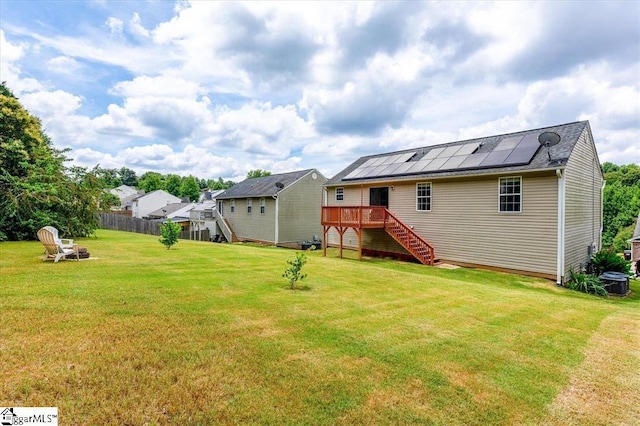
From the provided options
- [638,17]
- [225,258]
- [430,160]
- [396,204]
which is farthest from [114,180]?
[638,17]

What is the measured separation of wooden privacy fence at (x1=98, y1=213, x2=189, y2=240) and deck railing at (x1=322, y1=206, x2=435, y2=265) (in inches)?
831

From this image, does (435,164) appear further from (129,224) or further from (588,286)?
(129,224)

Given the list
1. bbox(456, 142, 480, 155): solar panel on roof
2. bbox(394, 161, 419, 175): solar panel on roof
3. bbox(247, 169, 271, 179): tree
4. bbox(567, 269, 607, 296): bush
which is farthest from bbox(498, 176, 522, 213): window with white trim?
bbox(247, 169, 271, 179): tree

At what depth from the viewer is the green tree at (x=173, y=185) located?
80.2 meters

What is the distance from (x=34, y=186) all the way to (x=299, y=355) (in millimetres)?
15932

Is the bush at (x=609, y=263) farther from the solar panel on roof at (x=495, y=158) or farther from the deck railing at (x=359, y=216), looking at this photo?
the deck railing at (x=359, y=216)

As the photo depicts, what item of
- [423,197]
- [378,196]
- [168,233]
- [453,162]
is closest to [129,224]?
[168,233]

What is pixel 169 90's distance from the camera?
17.0 meters

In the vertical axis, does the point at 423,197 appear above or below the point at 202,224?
above

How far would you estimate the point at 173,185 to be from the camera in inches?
3182

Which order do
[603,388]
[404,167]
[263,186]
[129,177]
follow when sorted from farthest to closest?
[129,177] < [263,186] < [404,167] < [603,388]

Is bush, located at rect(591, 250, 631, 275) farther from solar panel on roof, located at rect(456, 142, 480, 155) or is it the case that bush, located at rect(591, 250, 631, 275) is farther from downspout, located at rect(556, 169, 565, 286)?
solar panel on roof, located at rect(456, 142, 480, 155)

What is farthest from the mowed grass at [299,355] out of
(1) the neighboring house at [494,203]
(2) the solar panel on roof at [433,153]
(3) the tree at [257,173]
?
(3) the tree at [257,173]

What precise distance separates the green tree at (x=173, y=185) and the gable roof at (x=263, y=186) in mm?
55892
